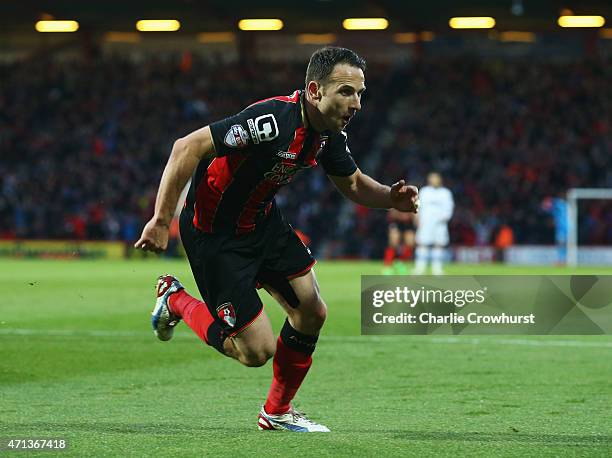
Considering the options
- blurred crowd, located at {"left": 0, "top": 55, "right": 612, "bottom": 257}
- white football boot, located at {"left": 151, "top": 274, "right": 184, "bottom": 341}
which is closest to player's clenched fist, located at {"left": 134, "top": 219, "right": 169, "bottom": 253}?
white football boot, located at {"left": 151, "top": 274, "right": 184, "bottom": 341}

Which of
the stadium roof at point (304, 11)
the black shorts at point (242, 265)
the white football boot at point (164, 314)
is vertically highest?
the stadium roof at point (304, 11)

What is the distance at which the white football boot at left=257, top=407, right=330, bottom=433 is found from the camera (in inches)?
237

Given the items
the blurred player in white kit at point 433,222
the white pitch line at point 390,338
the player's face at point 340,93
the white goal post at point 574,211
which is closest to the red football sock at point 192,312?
the player's face at point 340,93

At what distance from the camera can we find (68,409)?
675cm

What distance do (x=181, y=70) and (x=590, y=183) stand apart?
47.0 feet

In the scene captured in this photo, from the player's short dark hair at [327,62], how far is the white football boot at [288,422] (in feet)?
5.87

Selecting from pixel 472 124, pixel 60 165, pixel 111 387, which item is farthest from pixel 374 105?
pixel 111 387

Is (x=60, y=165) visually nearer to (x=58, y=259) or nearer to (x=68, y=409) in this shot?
(x=58, y=259)

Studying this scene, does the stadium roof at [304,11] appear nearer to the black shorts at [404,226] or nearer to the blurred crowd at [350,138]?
the blurred crowd at [350,138]

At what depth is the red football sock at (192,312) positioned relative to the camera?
6.36 m

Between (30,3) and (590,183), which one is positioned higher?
(30,3)

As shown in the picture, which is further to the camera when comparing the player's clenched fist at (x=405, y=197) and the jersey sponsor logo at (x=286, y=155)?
the player's clenched fist at (x=405, y=197)

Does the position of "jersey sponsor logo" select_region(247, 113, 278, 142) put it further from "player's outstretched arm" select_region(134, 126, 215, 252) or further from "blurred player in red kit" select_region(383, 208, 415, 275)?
"blurred player in red kit" select_region(383, 208, 415, 275)

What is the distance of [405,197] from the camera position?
6188 mm
